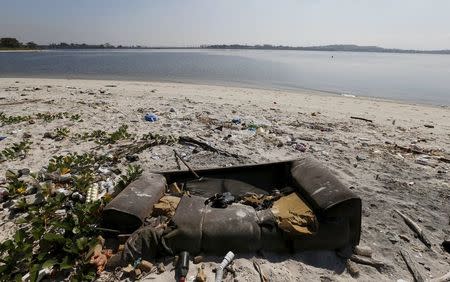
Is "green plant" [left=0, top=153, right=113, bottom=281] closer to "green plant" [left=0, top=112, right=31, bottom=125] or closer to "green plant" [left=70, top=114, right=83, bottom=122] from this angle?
"green plant" [left=70, top=114, right=83, bottom=122]

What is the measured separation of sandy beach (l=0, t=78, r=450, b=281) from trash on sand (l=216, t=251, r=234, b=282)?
80 millimetres

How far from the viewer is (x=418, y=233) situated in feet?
12.2

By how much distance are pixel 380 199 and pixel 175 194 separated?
2908 mm

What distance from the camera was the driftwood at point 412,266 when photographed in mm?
3083

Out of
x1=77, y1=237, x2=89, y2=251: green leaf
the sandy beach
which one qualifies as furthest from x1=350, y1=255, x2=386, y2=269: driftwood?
x1=77, y1=237, x2=89, y2=251: green leaf

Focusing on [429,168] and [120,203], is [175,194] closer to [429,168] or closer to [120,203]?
[120,203]

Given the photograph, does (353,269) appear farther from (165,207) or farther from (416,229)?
(165,207)

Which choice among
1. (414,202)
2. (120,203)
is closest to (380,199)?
(414,202)

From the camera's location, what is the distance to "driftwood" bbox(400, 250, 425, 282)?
3083mm

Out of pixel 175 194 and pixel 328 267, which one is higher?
pixel 175 194

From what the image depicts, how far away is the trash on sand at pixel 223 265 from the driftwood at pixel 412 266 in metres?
1.83

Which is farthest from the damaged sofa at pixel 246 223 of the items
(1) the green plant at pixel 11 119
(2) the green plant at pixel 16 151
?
(1) the green plant at pixel 11 119

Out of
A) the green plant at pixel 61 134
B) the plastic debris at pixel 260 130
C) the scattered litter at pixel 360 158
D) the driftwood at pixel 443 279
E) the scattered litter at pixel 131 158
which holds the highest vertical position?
the green plant at pixel 61 134

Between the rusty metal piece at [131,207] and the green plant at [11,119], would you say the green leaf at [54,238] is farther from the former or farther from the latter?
the green plant at [11,119]
